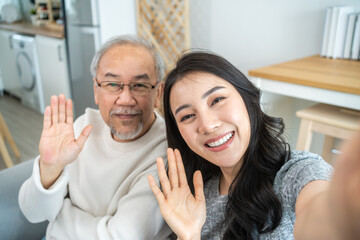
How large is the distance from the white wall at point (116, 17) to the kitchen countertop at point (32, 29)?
40cm

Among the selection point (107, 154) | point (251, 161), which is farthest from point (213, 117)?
point (107, 154)

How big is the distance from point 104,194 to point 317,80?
3.17 feet

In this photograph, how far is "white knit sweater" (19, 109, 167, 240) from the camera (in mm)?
778

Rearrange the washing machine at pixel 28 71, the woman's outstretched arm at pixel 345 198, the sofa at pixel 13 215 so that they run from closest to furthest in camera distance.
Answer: the woman's outstretched arm at pixel 345 198 → the sofa at pixel 13 215 → the washing machine at pixel 28 71

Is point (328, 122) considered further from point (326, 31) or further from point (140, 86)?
point (140, 86)

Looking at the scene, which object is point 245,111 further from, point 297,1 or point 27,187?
point 297,1

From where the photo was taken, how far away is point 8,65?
283cm

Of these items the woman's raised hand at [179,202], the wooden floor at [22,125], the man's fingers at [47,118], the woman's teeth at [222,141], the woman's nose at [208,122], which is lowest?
the wooden floor at [22,125]

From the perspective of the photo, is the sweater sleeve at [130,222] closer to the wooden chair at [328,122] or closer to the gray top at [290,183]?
the gray top at [290,183]

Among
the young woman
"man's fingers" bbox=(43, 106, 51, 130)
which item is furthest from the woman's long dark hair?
"man's fingers" bbox=(43, 106, 51, 130)

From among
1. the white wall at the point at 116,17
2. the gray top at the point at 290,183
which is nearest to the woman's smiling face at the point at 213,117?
the gray top at the point at 290,183

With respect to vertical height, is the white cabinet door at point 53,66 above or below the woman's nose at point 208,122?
below

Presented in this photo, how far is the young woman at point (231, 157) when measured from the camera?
65cm

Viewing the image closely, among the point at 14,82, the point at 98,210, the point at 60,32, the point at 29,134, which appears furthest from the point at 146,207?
the point at 14,82
